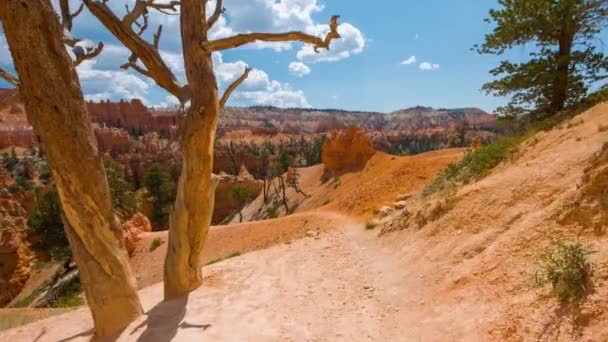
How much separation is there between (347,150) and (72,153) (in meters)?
22.3

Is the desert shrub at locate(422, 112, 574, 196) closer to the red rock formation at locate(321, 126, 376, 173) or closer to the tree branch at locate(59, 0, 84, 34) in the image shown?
the tree branch at locate(59, 0, 84, 34)

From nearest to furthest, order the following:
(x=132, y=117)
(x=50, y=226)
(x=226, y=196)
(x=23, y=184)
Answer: (x=50, y=226) < (x=23, y=184) < (x=226, y=196) < (x=132, y=117)

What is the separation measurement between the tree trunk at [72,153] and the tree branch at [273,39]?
5.48 ft

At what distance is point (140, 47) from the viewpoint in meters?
4.79

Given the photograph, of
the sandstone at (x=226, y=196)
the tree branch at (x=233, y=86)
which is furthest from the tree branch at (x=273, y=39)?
the sandstone at (x=226, y=196)

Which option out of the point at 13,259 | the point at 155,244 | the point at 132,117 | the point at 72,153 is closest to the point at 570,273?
the point at 72,153

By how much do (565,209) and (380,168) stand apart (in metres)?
15.2

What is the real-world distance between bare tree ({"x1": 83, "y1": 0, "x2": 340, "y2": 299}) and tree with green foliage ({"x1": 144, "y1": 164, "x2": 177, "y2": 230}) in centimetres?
3070

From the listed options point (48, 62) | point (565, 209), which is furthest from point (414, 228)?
point (48, 62)

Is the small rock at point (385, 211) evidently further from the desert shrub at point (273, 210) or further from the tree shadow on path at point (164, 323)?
the desert shrub at point (273, 210)

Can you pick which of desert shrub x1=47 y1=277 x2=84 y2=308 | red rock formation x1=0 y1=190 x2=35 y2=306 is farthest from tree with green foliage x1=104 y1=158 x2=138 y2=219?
red rock formation x1=0 y1=190 x2=35 y2=306

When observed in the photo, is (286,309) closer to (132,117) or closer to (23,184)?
(23,184)

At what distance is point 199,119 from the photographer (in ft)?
14.7

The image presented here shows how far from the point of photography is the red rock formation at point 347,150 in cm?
2423
